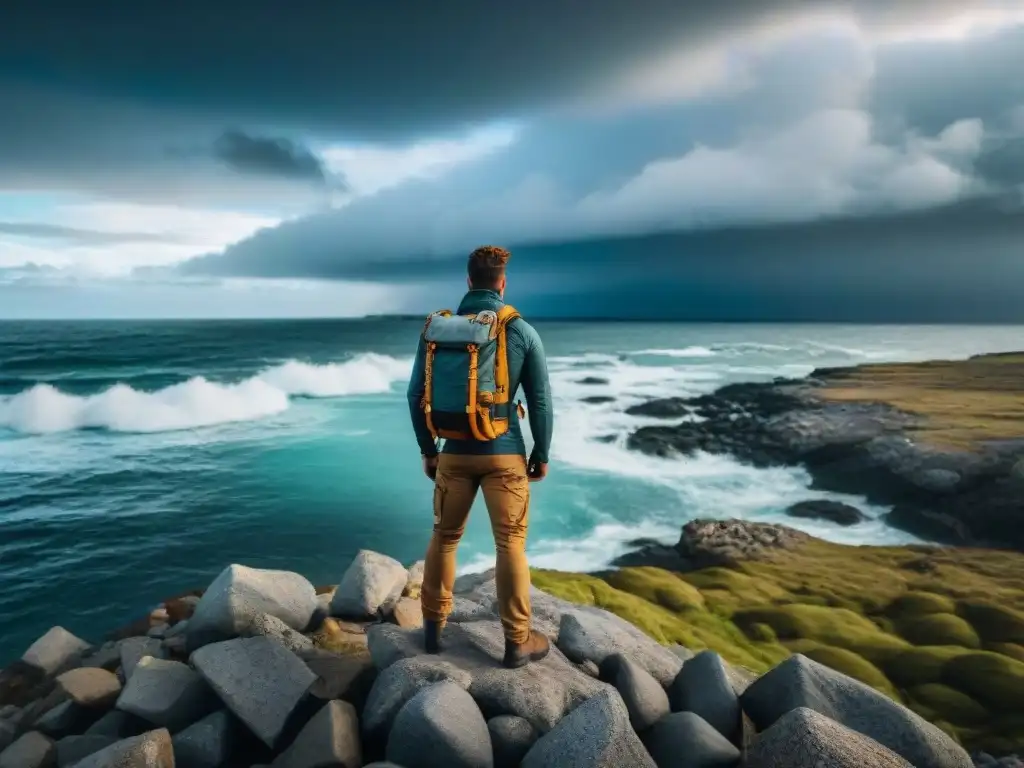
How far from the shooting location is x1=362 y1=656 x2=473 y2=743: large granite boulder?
A: 4.66 meters

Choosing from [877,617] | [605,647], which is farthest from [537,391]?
[877,617]

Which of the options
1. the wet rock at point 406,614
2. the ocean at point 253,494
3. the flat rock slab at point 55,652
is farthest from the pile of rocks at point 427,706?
the ocean at point 253,494

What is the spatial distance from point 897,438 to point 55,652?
2658 cm

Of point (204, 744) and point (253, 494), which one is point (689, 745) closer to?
point (204, 744)

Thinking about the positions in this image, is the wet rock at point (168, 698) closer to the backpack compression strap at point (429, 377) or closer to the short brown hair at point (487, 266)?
the backpack compression strap at point (429, 377)

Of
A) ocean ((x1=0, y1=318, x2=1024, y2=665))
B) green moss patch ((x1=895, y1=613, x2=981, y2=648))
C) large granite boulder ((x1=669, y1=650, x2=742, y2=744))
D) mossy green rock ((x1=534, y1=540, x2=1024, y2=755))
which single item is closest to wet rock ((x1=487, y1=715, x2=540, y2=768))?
large granite boulder ((x1=669, y1=650, x2=742, y2=744))

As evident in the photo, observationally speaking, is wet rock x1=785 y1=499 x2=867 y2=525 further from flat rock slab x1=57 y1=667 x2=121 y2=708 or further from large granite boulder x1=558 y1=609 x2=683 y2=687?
flat rock slab x1=57 y1=667 x2=121 y2=708

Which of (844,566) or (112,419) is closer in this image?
(844,566)

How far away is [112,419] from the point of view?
35812mm

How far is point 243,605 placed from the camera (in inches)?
240

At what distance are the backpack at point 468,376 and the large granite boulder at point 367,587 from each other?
3.24m

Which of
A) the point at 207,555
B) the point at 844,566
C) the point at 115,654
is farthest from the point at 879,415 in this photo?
the point at 115,654

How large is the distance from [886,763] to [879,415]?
2982 cm

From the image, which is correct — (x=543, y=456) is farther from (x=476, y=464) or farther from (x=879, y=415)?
(x=879, y=415)
